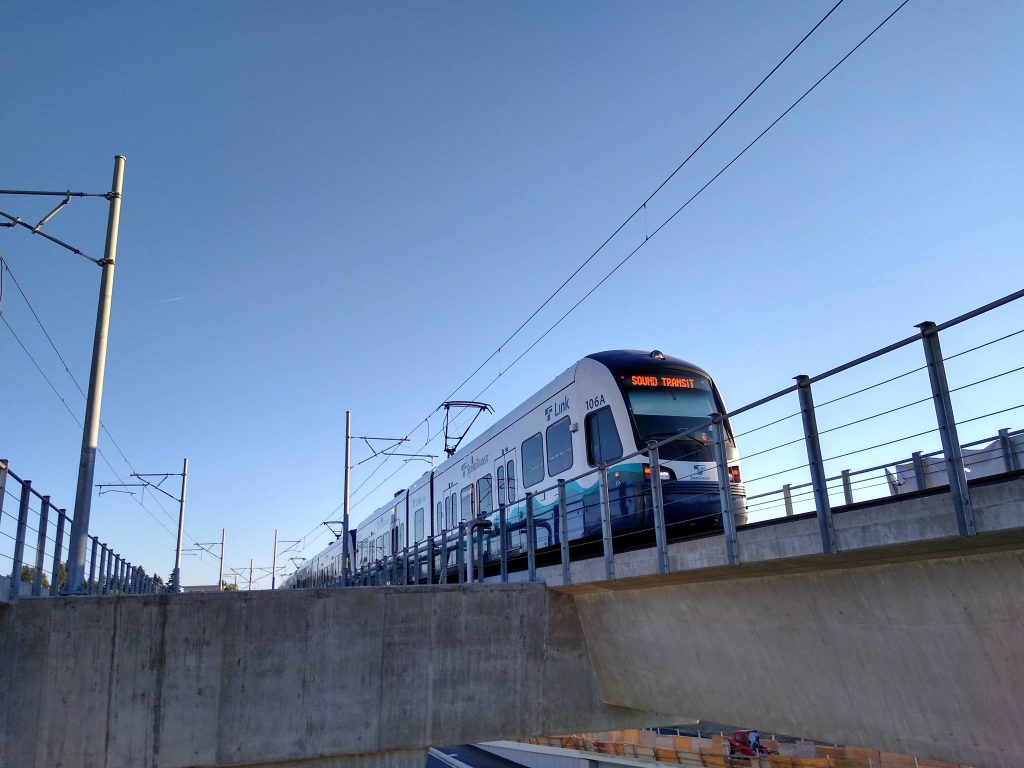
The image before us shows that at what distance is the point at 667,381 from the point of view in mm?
13617

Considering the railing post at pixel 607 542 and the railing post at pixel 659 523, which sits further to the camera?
the railing post at pixel 607 542

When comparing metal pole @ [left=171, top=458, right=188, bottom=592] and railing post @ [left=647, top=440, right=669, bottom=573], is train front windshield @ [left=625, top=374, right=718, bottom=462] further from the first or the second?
metal pole @ [left=171, top=458, right=188, bottom=592]

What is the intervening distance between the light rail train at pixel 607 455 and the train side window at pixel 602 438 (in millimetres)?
17

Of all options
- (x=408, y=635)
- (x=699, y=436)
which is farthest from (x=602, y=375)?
(x=408, y=635)

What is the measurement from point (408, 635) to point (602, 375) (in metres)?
5.20

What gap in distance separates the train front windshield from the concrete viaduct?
2.90m

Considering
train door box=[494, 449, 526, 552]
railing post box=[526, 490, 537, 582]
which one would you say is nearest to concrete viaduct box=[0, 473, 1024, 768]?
railing post box=[526, 490, 537, 582]

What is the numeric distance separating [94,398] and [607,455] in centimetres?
787

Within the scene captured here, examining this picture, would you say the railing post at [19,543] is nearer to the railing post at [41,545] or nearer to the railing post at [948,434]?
the railing post at [41,545]

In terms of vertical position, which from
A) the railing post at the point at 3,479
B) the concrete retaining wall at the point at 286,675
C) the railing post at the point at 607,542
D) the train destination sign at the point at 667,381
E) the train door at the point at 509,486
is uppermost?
the train destination sign at the point at 667,381

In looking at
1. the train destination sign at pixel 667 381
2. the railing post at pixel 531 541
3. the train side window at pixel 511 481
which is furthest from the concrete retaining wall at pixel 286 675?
the train side window at pixel 511 481

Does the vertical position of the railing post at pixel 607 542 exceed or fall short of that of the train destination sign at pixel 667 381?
it falls short

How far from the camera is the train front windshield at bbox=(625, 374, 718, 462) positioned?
1290 centimetres

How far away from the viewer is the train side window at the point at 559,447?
46.3ft
